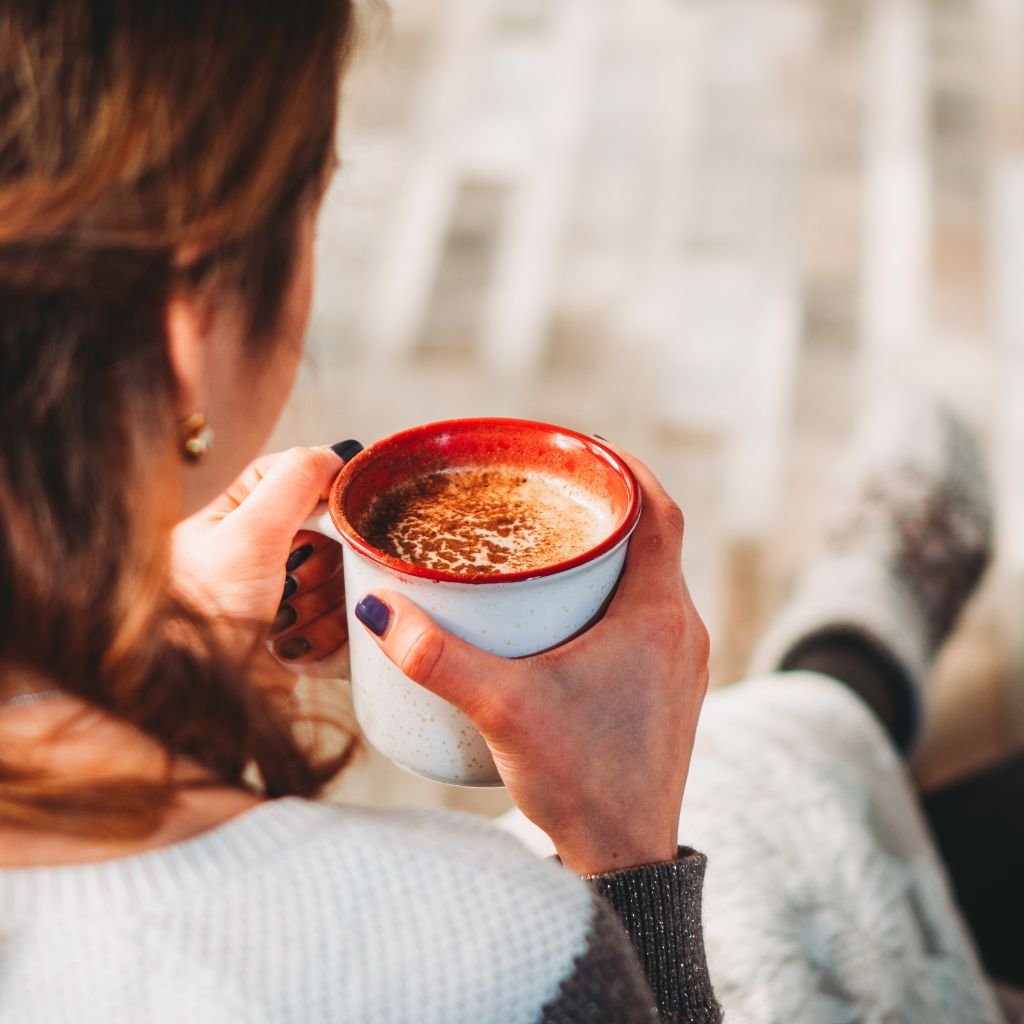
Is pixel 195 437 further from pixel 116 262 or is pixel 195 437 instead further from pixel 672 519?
pixel 672 519

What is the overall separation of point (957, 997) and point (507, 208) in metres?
1.75

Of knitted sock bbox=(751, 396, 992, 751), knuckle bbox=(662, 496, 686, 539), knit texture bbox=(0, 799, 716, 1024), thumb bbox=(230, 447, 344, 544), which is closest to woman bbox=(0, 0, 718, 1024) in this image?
knit texture bbox=(0, 799, 716, 1024)

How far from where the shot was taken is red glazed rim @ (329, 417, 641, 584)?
0.57m

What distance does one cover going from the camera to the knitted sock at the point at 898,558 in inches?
55.1

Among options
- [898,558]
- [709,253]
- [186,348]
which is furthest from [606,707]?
[709,253]

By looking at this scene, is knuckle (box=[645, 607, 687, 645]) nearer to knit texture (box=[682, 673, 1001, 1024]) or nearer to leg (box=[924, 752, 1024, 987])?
knit texture (box=[682, 673, 1001, 1024])

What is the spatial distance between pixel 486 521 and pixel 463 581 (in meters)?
0.13

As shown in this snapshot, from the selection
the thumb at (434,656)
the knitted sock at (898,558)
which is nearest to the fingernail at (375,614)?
Answer: the thumb at (434,656)

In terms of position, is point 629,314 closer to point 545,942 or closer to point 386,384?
point 386,384

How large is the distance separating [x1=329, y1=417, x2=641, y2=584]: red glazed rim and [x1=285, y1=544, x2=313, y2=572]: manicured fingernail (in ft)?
0.27

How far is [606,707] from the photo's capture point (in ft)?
2.09

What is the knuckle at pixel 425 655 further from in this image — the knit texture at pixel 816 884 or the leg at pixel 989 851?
the leg at pixel 989 851

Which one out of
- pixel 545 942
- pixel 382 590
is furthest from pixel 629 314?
pixel 545 942

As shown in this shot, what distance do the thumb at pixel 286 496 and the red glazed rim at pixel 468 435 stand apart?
0.03 meters
